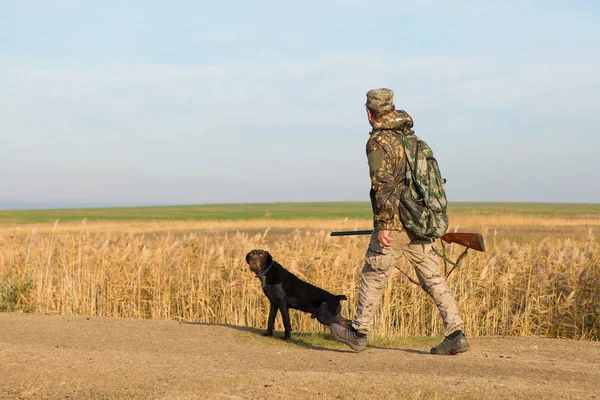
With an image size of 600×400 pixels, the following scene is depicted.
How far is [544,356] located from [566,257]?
4.15m

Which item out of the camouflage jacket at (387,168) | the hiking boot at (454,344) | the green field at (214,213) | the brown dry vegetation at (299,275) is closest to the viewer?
the camouflage jacket at (387,168)

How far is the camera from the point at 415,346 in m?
8.28

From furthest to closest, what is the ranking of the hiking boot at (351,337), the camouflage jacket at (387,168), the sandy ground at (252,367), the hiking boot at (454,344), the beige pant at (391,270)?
the hiking boot at (351,337), the hiking boot at (454,344), the beige pant at (391,270), the camouflage jacket at (387,168), the sandy ground at (252,367)

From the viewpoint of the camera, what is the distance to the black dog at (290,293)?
8.34 meters

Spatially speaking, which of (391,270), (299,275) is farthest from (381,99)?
(299,275)

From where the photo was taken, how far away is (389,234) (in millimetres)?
6949

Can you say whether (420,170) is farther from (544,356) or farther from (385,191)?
(544,356)

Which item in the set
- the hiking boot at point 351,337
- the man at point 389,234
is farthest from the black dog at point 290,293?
the man at point 389,234

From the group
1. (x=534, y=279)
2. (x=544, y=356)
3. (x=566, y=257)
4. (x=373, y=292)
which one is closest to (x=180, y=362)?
(x=373, y=292)

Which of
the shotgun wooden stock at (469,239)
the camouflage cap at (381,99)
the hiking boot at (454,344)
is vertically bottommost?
the hiking boot at (454,344)

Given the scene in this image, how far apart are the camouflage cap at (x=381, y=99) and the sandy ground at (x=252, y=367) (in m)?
2.69

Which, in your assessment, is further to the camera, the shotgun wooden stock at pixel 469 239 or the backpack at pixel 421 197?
the shotgun wooden stock at pixel 469 239

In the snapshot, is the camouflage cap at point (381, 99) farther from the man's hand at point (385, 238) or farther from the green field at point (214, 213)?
the green field at point (214, 213)

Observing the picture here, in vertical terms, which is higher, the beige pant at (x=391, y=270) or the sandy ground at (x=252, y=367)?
the beige pant at (x=391, y=270)
